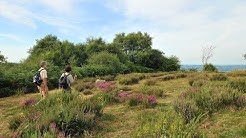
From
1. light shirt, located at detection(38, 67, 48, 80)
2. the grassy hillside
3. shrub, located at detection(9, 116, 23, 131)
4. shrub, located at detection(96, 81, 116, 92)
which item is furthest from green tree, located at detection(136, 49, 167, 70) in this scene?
shrub, located at detection(9, 116, 23, 131)

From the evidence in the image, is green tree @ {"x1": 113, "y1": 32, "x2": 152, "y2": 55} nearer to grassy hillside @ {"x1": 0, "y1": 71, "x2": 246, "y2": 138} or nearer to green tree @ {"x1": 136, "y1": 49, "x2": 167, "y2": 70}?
green tree @ {"x1": 136, "y1": 49, "x2": 167, "y2": 70}

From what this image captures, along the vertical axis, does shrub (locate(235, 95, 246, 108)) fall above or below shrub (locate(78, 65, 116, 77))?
below

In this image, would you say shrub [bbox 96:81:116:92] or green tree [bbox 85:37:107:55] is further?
green tree [bbox 85:37:107:55]

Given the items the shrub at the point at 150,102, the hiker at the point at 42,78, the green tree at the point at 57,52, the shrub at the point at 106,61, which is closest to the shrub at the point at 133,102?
the shrub at the point at 150,102

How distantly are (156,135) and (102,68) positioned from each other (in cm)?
2871

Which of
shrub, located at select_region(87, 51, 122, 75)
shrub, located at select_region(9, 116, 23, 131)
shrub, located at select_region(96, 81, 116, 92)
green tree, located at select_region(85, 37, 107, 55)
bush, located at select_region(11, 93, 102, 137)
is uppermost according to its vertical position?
green tree, located at select_region(85, 37, 107, 55)

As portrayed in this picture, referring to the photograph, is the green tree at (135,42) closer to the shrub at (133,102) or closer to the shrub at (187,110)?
the shrub at (133,102)

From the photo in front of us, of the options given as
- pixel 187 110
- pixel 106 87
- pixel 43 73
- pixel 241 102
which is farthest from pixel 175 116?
pixel 106 87

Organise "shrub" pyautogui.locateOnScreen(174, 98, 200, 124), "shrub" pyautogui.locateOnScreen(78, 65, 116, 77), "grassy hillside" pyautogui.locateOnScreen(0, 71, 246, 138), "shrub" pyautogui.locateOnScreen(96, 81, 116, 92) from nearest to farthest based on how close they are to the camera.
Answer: "grassy hillside" pyautogui.locateOnScreen(0, 71, 246, 138) → "shrub" pyautogui.locateOnScreen(174, 98, 200, 124) → "shrub" pyautogui.locateOnScreen(96, 81, 116, 92) → "shrub" pyautogui.locateOnScreen(78, 65, 116, 77)

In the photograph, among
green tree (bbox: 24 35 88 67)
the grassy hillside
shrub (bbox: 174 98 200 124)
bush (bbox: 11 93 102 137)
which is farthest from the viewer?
green tree (bbox: 24 35 88 67)

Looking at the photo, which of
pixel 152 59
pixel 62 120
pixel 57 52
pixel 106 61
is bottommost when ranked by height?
pixel 62 120

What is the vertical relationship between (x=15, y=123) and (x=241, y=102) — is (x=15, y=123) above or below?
→ below

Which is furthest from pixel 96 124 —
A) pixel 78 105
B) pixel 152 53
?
pixel 152 53

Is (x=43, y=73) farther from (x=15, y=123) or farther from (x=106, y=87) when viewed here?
(x=106, y=87)
